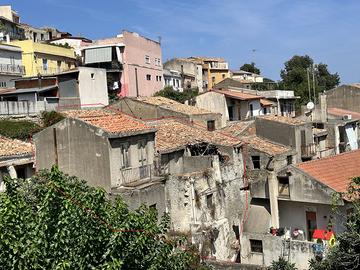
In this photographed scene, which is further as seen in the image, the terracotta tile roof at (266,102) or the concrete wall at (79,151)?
the terracotta tile roof at (266,102)

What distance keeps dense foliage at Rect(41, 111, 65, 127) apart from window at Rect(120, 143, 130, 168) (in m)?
10.7

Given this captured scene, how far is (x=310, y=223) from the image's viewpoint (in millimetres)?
28422

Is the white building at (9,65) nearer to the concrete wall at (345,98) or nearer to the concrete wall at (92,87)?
the concrete wall at (92,87)

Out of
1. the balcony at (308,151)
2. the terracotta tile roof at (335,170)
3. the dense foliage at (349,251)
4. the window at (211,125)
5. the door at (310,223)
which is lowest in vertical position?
the door at (310,223)

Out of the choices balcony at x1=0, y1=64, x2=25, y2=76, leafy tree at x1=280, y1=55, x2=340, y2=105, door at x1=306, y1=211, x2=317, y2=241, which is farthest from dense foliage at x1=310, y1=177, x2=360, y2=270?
leafy tree at x1=280, y1=55, x2=340, y2=105

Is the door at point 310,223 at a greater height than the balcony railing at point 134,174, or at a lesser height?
lesser

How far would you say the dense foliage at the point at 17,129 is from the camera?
103 ft

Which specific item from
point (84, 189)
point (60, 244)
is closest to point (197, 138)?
point (84, 189)

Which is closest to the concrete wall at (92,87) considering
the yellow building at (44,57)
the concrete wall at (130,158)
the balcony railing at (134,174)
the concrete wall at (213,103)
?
the yellow building at (44,57)

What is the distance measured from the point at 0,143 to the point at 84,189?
53.5 ft

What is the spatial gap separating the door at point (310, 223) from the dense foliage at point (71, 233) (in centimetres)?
1778

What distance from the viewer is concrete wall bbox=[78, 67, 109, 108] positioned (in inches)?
1700

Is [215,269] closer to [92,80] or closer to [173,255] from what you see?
[173,255]

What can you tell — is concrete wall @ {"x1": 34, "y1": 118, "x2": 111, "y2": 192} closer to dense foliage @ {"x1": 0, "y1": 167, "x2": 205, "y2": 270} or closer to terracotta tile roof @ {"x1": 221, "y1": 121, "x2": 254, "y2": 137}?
dense foliage @ {"x1": 0, "y1": 167, "x2": 205, "y2": 270}
